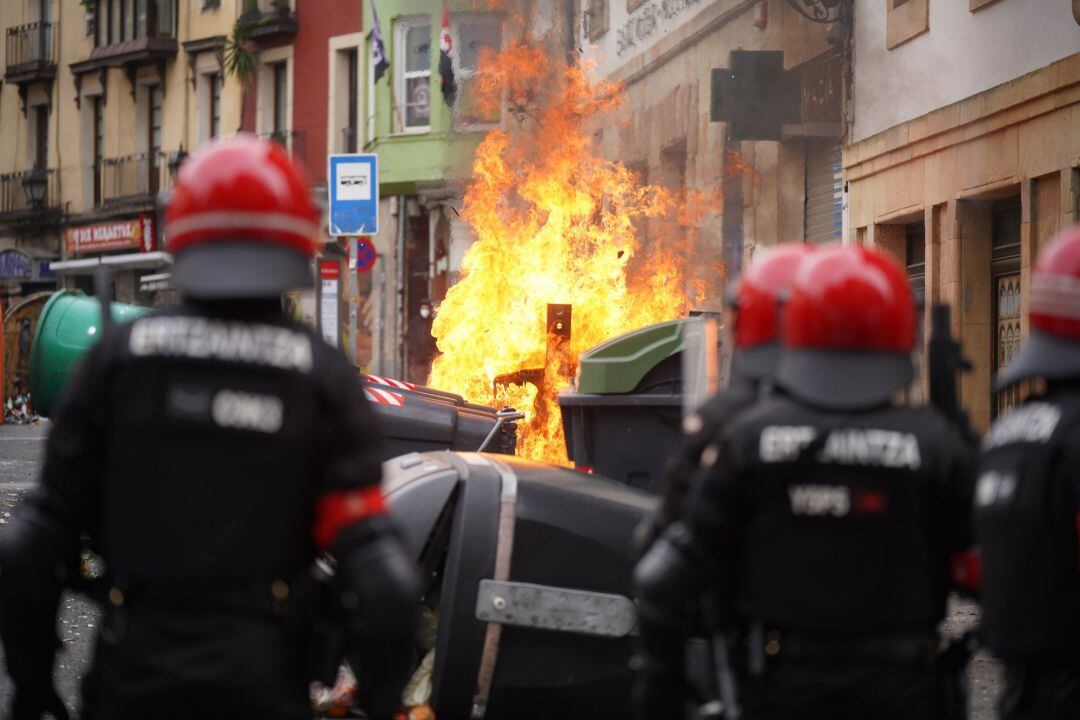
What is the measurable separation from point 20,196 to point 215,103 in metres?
7.59

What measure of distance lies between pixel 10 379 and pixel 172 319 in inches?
1370

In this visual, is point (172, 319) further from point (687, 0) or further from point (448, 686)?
point (687, 0)

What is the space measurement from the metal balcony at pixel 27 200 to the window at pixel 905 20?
30564 mm

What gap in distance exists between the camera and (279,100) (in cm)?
3931

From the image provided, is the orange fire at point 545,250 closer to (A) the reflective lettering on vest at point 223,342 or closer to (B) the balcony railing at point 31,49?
(A) the reflective lettering on vest at point 223,342

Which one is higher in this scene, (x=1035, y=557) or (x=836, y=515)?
(x=836, y=515)

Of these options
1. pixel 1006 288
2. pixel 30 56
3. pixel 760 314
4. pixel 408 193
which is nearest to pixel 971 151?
pixel 1006 288

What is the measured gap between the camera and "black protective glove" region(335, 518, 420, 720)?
323 centimetres

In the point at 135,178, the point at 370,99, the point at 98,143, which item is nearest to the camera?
the point at 370,99

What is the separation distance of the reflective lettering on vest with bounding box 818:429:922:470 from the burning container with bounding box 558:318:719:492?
592 centimetres

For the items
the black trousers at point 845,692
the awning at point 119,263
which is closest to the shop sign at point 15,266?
the awning at point 119,263

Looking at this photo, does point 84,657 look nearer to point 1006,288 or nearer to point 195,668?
point 195,668

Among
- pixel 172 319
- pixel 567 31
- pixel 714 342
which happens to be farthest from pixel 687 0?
pixel 172 319

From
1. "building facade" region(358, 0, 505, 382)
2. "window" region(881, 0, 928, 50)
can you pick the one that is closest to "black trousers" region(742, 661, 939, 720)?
"window" region(881, 0, 928, 50)
